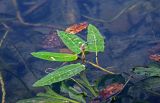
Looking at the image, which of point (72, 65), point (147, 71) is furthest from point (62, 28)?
point (72, 65)

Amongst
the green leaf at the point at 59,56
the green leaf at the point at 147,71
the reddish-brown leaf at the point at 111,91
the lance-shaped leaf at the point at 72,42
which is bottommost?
the reddish-brown leaf at the point at 111,91

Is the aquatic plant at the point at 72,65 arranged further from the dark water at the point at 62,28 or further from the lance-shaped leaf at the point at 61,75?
the dark water at the point at 62,28

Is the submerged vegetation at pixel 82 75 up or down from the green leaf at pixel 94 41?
down

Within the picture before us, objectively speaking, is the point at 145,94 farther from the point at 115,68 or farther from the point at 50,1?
the point at 50,1

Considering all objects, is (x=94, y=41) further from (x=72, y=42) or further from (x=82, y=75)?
(x=82, y=75)

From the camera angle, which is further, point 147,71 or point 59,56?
point 147,71

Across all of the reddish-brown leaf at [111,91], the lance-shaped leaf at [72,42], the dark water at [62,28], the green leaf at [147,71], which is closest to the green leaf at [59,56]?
the lance-shaped leaf at [72,42]

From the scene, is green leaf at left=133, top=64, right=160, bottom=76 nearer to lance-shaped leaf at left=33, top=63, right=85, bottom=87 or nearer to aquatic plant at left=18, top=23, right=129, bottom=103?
aquatic plant at left=18, top=23, right=129, bottom=103

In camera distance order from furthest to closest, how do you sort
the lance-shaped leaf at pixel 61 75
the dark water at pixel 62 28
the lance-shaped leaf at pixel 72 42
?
1. the dark water at pixel 62 28
2. the lance-shaped leaf at pixel 72 42
3. the lance-shaped leaf at pixel 61 75

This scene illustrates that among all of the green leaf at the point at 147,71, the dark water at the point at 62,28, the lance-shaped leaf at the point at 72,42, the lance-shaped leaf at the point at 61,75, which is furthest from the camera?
the dark water at the point at 62,28
